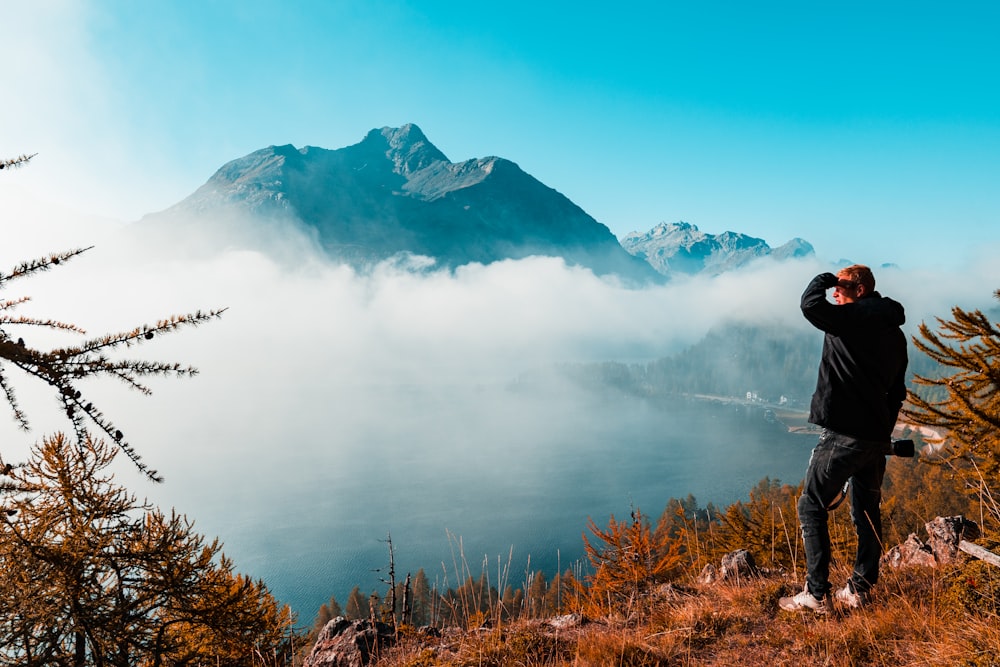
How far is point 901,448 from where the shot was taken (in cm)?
420

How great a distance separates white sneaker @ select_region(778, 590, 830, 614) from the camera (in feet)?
13.3

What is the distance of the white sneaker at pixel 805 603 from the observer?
4.07 m

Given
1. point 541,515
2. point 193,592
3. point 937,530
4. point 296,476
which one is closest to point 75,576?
point 193,592

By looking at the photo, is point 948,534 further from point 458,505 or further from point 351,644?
point 458,505

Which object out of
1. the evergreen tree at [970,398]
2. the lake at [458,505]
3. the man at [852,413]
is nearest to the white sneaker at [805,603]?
the man at [852,413]

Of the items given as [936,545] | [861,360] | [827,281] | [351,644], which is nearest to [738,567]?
[936,545]

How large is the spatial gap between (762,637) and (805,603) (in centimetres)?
58

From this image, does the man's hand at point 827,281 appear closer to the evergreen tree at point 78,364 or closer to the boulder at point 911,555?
the boulder at point 911,555

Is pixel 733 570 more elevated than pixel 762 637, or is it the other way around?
pixel 762 637

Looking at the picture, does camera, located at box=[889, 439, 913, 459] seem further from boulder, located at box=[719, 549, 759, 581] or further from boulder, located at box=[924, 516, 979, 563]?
boulder, located at box=[719, 549, 759, 581]

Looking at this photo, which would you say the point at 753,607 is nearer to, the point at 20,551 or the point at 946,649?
the point at 946,649

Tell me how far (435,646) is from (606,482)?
152747 millimetres

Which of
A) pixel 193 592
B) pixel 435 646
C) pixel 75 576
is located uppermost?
pixel 435 646

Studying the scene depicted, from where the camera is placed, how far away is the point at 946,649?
2953 mm
